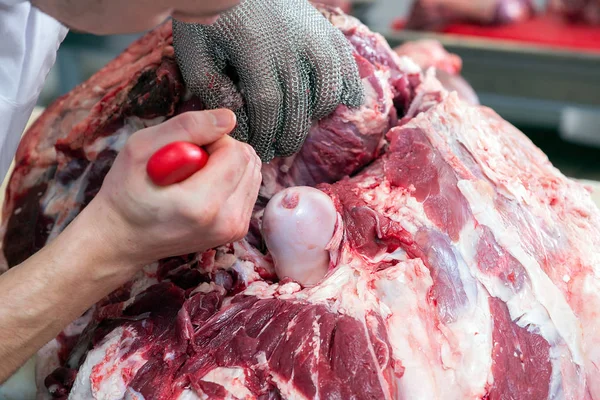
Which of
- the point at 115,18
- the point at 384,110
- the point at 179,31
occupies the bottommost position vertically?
the point at 384,110

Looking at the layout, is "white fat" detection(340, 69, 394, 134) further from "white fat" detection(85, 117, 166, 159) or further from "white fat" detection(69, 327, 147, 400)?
"white fat" detection(69, 327, 147, 400)

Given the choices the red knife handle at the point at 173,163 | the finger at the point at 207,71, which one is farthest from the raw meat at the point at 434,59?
the red knife handle at the point at 173,163

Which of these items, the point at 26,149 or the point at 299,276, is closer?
the point at 299,276

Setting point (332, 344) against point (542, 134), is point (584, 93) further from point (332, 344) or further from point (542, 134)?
point (332, 344)

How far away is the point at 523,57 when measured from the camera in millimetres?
4383

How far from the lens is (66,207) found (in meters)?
1.90

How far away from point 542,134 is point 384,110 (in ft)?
11.4

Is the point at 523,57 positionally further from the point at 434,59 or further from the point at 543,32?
the point at 434,59

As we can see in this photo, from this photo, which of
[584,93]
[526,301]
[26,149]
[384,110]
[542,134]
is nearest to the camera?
[526,301]

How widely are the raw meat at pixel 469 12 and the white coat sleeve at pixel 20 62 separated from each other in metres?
3.82

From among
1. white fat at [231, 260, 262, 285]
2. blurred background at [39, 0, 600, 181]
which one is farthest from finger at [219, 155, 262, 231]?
blurred background at [39, 0, 600, 181]

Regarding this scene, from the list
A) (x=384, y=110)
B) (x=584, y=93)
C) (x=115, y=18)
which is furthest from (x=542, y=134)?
(x=115, y=18)

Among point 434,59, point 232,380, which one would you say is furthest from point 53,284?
point 434,59

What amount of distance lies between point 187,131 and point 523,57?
11.9 feet
